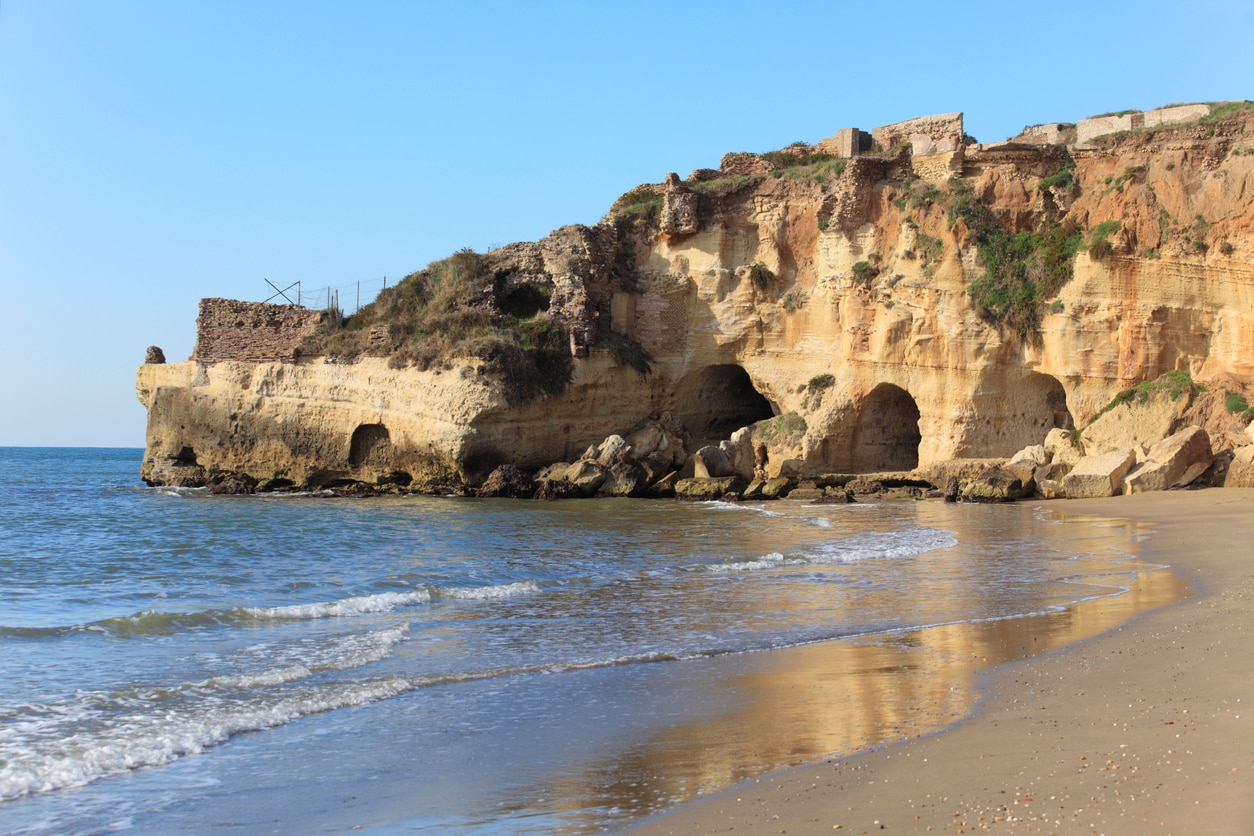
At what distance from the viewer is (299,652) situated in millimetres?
8156

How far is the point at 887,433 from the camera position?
25.9m

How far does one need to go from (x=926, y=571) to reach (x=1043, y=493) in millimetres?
10388

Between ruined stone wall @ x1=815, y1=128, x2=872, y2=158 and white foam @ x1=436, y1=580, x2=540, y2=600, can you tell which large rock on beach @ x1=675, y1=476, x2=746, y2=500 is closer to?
ruined stone wall @ x1=815, y1=128, x2=872, y2=158

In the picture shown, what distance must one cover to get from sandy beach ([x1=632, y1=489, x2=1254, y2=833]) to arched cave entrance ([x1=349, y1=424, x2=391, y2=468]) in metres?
20.4

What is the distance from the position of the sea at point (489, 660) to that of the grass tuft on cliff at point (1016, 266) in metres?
7.83

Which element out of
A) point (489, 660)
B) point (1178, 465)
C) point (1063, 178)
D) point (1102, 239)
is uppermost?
point (1063, 178)

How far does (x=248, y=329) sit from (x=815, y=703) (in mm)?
23808

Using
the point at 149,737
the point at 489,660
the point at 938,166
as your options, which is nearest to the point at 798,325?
the point at 938,166

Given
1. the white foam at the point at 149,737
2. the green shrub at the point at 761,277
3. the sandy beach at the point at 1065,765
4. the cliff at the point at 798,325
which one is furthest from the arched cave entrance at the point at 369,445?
the sandy beach at the point at 1065,765

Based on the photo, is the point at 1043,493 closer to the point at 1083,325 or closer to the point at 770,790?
the point at 1083,325

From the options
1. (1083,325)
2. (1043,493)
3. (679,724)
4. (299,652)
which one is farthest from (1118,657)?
(1083,325)

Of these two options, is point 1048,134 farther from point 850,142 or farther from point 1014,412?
point 1014,412

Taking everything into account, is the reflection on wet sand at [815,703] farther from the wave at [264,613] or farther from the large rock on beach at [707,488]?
the large rock on beach at [707,488]

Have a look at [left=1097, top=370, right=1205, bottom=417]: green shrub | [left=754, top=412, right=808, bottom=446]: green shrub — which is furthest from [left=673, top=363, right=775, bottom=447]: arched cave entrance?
[left=1097, top=370, right=1205, bottom=417]: green shrub
